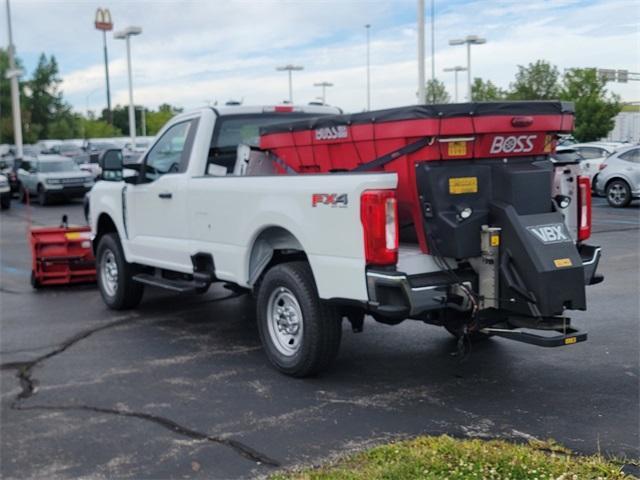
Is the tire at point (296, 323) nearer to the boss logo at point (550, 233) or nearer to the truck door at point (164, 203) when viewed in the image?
the truck door at point (164, 203)

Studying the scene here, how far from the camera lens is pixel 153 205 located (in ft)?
27.0

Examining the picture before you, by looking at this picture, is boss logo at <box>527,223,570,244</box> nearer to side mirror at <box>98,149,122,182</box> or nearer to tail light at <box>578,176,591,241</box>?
tail light at <box>578,176,591,241</box>

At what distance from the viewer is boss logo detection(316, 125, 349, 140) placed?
621 cm

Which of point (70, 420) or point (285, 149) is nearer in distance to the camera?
point (70, 420)

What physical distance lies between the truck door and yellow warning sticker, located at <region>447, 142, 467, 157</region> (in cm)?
310

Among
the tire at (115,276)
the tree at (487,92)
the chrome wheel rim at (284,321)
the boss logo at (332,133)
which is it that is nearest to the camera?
the boss logo at (332,133)

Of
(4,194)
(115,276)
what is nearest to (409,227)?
(115,276)

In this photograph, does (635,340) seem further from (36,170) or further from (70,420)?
(36,170)

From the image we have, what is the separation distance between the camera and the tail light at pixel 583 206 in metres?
6.54

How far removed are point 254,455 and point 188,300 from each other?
5384mm

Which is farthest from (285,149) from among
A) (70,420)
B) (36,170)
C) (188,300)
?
(36,170)

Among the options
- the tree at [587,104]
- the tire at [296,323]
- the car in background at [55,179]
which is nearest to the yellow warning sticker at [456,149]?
the tire at [296,323]

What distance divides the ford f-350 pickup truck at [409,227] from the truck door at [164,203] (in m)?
0.65

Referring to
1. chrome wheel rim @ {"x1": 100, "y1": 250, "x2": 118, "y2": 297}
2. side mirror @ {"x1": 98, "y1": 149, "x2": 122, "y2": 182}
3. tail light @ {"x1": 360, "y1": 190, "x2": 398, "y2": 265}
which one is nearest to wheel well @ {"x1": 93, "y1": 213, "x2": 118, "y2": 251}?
chrome wheel rim @ {"x1": 100, "y1": 250, "x2": 118, "y2": 297}
